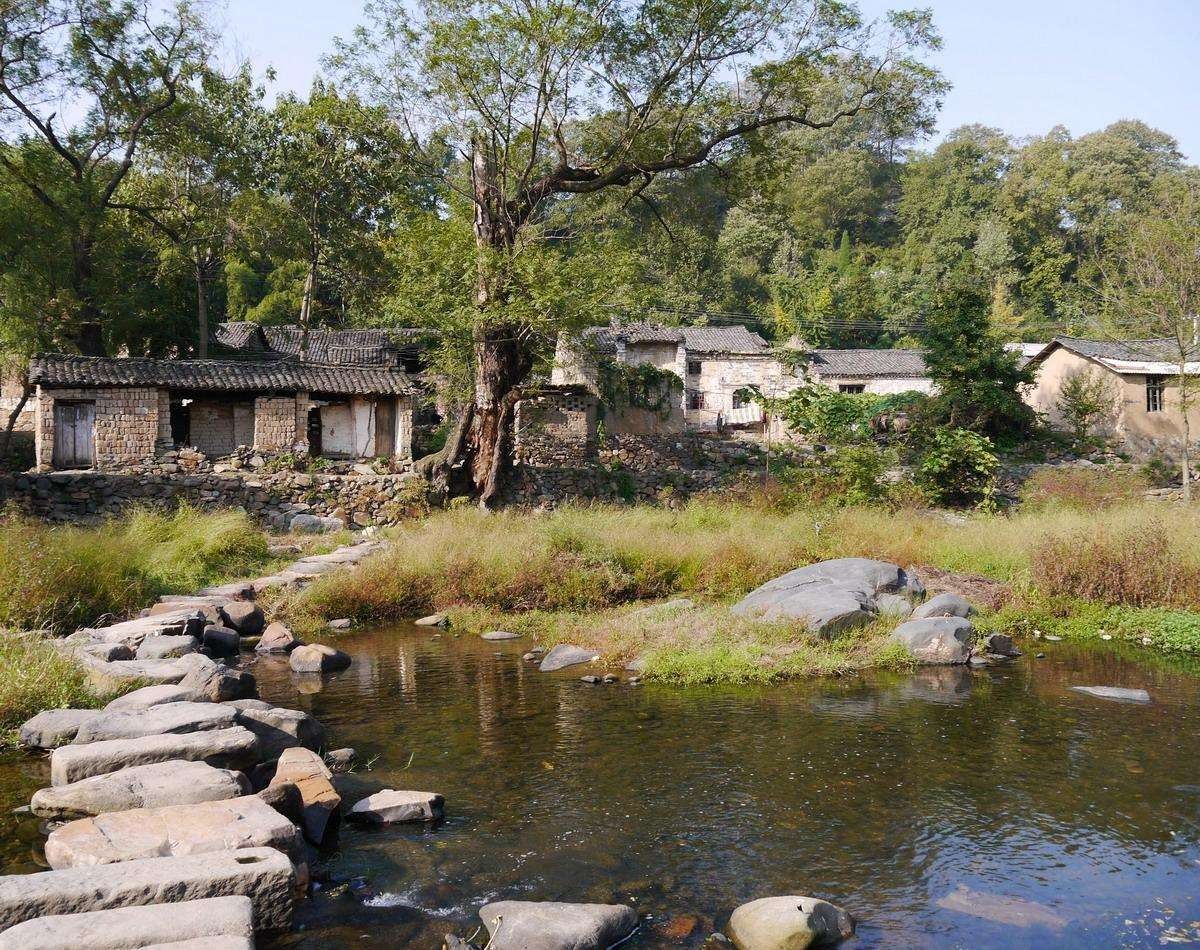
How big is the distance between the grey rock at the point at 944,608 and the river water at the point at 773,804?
1634 mm

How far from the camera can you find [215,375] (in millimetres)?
24141

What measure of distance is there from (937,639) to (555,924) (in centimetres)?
757

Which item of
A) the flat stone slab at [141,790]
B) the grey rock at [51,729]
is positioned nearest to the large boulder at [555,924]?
the flat stone slab at [141,790]

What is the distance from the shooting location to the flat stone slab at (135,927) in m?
3.74

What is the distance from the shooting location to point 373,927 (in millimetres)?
4836

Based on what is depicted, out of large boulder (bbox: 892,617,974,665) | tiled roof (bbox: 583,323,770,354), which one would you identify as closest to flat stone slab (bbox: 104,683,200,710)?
large boulder (bbox: 892,617,974,665)

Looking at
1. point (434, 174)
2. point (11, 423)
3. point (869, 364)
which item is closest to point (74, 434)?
point (11, 423)

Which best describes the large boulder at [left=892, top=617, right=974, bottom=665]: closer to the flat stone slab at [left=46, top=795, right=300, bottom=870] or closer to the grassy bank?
the grassy bank

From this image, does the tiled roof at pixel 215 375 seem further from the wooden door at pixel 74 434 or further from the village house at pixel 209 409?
the wooden door at pixel 74 434

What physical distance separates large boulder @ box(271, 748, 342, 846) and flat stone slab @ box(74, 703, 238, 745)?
54 centimetres

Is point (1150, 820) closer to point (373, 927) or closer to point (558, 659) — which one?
point (373, 927)

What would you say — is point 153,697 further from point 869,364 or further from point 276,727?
point 869,364

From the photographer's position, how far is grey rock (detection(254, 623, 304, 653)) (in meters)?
11.0

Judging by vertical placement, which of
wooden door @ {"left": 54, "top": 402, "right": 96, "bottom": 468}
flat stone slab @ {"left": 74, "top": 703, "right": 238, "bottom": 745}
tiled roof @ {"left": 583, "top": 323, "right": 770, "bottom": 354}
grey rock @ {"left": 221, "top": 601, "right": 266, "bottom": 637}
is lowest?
grey rock @ {"left": 221, "top": 601, "right": 266, "bottom": 637}
